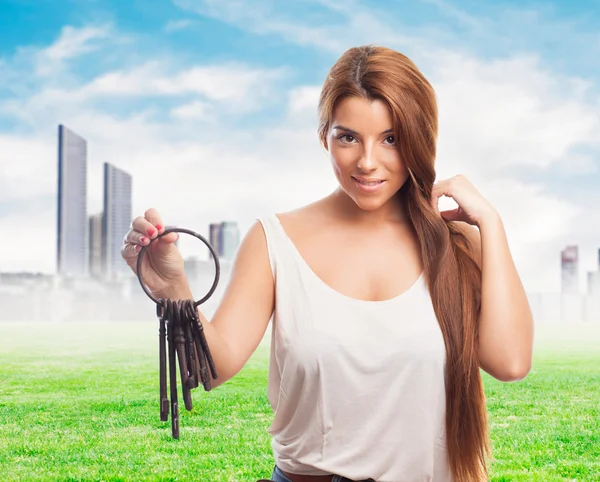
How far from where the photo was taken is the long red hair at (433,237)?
1.40 metres

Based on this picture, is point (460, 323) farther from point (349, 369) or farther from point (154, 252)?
point (154, 252)

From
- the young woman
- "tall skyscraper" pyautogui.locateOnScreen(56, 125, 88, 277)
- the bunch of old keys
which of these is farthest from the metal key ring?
"tall skyscraper" pyautogui.locateOnScreen(56, 125, 88, 277)

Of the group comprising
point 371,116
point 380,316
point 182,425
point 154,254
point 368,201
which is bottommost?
point 182,425

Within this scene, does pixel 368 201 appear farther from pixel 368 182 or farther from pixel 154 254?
pixel 154 254

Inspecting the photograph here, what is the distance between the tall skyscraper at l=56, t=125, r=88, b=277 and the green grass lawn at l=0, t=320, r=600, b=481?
534 centimetres

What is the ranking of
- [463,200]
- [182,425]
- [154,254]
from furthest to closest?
[182,425] → [463,200] → [154,254]

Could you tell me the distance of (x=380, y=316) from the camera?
4.69 feet

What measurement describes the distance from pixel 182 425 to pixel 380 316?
3724 mm

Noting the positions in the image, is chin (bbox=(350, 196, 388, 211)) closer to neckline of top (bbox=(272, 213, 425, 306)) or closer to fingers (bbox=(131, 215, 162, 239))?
neckline of top (bbox=(272, 213, 425, 306))

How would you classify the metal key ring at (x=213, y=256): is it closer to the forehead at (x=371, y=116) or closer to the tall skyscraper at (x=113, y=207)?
the forehead at (x=371, y=116)

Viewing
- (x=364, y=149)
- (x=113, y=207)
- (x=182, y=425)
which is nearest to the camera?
(x=364, y=149)

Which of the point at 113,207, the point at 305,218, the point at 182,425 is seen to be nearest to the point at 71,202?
the point at 113,207

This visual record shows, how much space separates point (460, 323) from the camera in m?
1.46

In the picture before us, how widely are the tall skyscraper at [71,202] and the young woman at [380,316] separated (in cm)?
1151
